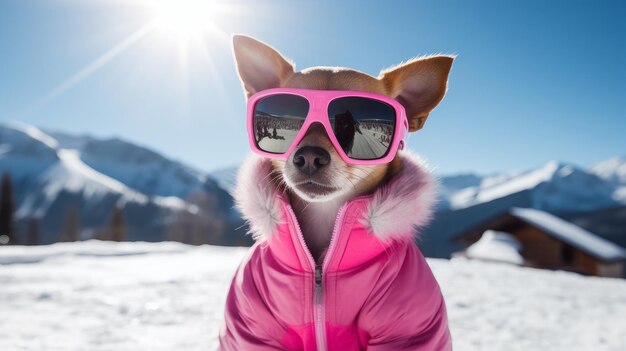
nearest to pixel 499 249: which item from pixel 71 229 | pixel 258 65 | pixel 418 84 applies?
pixel 418 84

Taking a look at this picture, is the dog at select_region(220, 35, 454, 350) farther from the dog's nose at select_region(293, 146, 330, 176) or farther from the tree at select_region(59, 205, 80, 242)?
the tree at select_region(59, 205, 80, 242)

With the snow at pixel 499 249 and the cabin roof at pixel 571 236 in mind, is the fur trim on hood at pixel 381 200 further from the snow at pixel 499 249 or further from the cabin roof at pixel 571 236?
the cabin roof at pixel 571 236

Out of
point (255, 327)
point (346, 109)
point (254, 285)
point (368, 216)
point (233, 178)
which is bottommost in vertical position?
point (255, 327)

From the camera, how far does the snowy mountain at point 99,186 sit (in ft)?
355

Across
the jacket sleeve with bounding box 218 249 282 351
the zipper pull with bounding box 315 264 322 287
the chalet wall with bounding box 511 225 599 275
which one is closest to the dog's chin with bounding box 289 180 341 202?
the zipper pull with bounding box 315 264 322 287

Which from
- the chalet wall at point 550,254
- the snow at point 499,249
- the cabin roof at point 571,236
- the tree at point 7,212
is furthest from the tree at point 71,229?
the chalet wall at point 550,254

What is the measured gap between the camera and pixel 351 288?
1.71 meters

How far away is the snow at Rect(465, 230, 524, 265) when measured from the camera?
16031 mm

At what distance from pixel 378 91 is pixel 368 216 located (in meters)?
0.70

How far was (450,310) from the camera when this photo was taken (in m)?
3.37

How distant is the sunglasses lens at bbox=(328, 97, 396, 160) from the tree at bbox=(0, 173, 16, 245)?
1499 inches

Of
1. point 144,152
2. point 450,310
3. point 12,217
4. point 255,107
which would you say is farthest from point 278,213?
point 144,152

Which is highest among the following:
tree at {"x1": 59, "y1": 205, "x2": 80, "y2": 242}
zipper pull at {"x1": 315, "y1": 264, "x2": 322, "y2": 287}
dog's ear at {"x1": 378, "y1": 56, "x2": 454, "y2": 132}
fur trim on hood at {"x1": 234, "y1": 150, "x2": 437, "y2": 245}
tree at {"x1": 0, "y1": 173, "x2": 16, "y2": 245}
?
dog's ear at {"x1": 378, "y1": 56, "x2": 454, "y2": 132}

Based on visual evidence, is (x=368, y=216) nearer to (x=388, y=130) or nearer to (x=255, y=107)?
(x=388, y=130)
